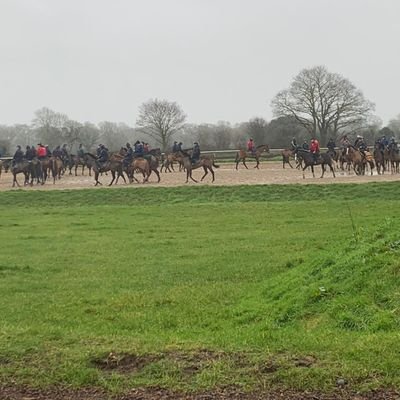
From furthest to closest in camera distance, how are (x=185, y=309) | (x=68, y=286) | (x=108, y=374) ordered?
(x=68, y=286) < (x=185, y=309) < (x=108, y=374)

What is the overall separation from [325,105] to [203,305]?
76845mm

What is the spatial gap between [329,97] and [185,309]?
7750cm

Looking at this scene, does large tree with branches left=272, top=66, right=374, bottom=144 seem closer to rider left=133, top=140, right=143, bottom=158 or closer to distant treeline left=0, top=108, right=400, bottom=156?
distant treeline left=0, top=108, right=400, bottom=156

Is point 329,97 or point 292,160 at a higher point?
point 329,97

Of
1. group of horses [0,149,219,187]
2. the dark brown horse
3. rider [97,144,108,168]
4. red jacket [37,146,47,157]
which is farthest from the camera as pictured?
red jacket [37,146,47,157]

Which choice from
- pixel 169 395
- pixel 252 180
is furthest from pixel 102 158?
pixel 169 395

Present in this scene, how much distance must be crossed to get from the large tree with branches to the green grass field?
6521 cm

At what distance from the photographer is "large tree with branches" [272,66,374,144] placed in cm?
8250

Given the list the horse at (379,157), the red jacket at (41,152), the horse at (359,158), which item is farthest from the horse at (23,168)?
the horse at (379,157)

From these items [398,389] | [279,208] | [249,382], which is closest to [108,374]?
[249,382]

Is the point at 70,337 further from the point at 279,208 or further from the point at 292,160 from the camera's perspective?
the point at 292,160

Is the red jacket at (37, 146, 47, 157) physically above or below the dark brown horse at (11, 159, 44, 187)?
above

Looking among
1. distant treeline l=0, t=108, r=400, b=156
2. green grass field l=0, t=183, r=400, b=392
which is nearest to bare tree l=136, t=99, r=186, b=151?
distant treeline l=0, t=108, r=400, b=156

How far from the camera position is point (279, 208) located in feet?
76.3
